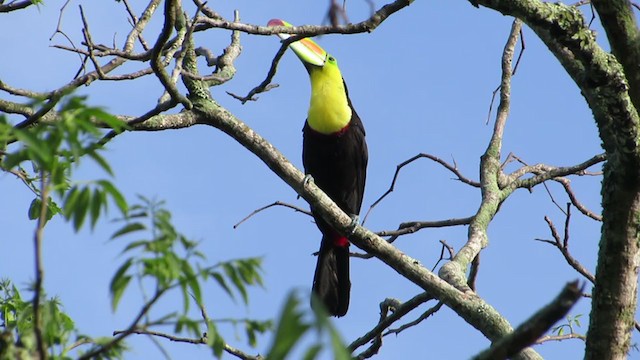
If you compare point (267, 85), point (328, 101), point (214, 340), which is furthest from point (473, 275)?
point (214, 340)

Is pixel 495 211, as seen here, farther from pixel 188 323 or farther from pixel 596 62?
pixel 188 323

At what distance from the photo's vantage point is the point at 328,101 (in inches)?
227

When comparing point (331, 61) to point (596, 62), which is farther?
point (331, 61)

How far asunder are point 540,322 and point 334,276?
4.20m

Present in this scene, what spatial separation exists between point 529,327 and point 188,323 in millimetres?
601

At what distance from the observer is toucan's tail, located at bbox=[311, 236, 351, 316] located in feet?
18.5

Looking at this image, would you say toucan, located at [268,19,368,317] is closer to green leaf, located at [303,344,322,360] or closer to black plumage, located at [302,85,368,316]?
black plumage, located at [302,85,368,316]

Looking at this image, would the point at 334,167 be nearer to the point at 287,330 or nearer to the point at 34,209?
the point at 34,209

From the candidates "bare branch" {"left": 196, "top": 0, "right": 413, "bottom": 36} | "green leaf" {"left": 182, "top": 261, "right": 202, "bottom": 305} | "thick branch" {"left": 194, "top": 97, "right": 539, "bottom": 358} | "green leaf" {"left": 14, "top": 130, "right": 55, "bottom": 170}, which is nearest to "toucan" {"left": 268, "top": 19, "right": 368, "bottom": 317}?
"thick branch" {"left": 194, "top": 97, "right": 539, "bottom": 358}

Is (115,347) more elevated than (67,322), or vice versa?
(67,322)

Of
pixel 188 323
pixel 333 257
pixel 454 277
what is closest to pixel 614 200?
pixel 454 277

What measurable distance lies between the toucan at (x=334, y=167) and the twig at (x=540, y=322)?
391 centimetres

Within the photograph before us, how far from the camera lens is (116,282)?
169 centimetres

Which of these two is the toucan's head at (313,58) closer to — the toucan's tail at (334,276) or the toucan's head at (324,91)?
the toucan's head at (324,91)
